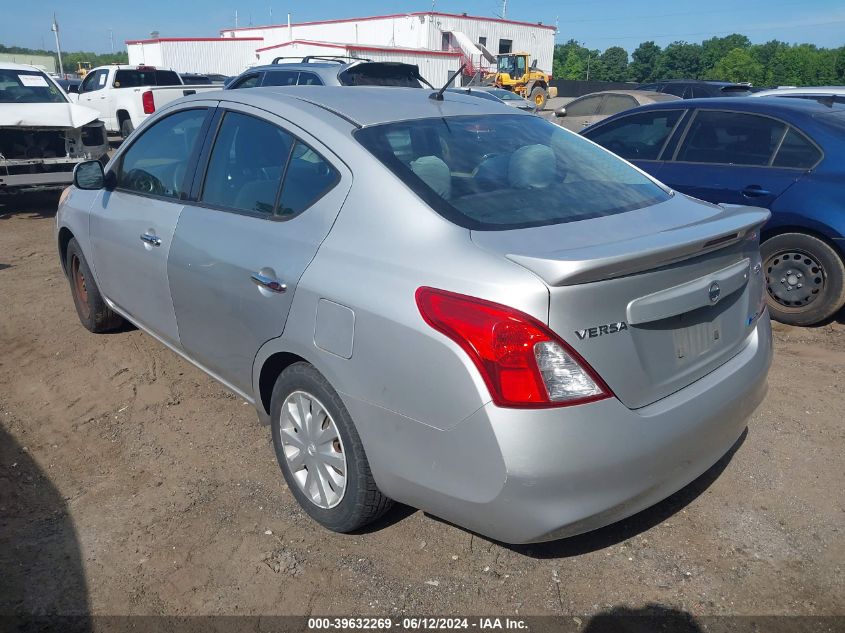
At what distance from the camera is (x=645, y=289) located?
7.23ft

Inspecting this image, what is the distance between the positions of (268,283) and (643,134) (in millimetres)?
4446

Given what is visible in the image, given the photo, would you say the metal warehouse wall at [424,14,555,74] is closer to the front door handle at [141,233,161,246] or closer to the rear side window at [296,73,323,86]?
the rear side window at [296,73,323,86]

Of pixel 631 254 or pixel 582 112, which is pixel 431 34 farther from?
pixel 631 254

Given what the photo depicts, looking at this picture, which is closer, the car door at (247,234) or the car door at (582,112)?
the car door at (247,234)

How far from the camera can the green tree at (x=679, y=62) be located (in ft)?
276

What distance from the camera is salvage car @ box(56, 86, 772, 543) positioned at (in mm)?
2088

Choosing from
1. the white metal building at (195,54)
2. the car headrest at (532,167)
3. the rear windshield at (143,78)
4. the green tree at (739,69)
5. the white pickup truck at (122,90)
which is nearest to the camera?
the car headrest at (532,167)

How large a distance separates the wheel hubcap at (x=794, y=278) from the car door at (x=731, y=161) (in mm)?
456

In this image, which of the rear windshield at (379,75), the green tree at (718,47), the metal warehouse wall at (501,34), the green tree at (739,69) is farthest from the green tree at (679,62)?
the rear windshield at (379,75)

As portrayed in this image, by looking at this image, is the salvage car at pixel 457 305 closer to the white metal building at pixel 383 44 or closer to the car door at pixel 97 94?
the car door at pixel 97 94

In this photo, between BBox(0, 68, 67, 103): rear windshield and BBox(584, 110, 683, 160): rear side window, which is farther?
BBox(0, 68, 67, 103): rear windshield

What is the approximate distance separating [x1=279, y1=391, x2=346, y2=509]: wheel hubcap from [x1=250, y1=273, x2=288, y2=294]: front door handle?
1.39 feet

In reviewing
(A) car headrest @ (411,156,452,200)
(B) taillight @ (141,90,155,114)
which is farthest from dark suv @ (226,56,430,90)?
(A) car headrest @ (411,156,452,200)

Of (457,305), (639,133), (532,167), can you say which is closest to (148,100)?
→ (639,133)
